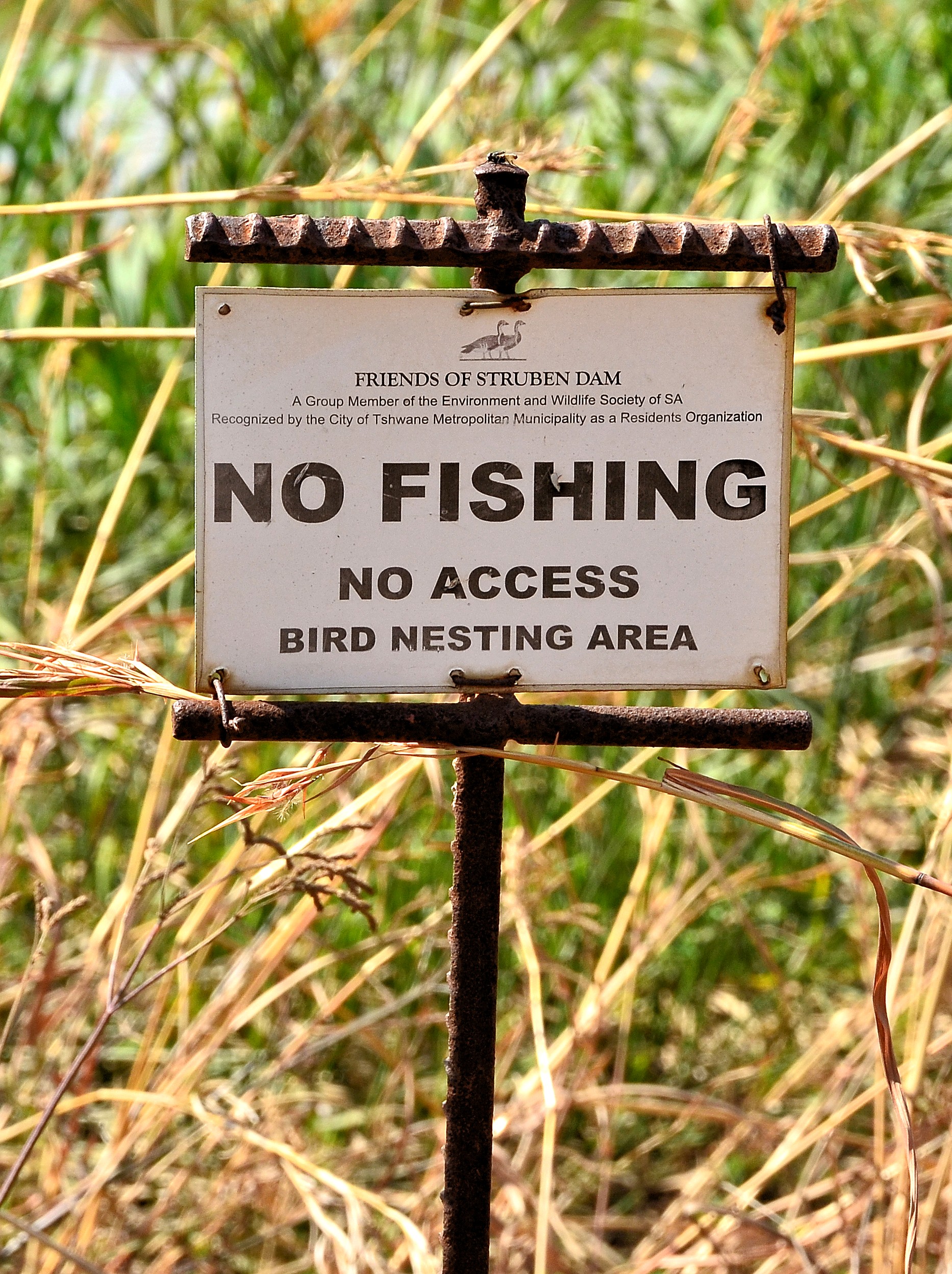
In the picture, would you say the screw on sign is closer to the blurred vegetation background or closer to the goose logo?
the goose logo

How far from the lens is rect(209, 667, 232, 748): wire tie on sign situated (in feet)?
2.43

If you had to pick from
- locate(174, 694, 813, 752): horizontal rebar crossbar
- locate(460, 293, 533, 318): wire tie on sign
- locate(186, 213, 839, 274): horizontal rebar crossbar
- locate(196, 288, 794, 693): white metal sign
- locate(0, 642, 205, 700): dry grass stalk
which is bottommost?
locate(174, 694, 813, 752): horizontal rebar crossbar

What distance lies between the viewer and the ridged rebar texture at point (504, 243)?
74 centimetres

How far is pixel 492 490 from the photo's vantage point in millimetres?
769

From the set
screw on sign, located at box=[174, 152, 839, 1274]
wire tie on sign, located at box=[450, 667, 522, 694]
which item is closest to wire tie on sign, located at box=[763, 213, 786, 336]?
screw on sign, located at box=[174, 152, 839, 1274]

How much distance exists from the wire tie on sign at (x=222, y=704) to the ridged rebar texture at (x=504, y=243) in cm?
25

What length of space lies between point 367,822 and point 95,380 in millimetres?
1233

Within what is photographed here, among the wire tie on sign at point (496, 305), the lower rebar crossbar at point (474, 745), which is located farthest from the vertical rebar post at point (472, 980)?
the wire tie on sign at point (496, 305)

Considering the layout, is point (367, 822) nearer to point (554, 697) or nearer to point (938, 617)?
point (554, 697)

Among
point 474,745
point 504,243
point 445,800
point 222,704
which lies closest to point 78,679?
point 222,704

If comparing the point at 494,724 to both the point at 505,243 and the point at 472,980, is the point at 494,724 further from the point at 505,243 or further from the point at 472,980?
the point at 505,243

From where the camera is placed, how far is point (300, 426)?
0.76m

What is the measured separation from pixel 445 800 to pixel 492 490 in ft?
2.44

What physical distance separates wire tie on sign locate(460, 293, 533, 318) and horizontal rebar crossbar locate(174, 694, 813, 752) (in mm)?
243
